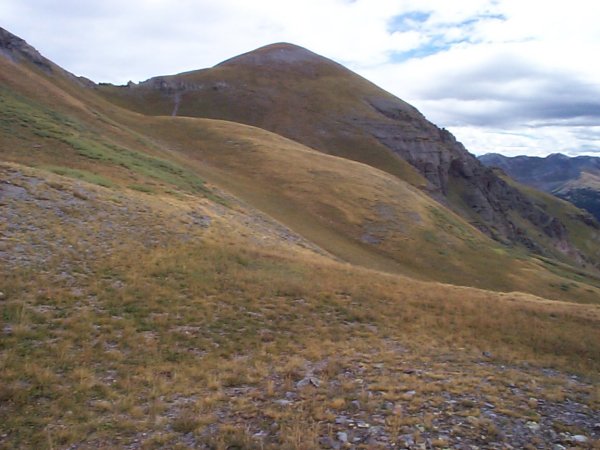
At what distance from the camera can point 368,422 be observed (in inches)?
386

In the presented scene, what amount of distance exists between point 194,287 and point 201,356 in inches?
196

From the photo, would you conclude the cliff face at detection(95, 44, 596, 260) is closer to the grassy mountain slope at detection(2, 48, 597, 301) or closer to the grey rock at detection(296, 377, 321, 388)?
the grassy mountain slope at detection(2, 48, 597, 301)

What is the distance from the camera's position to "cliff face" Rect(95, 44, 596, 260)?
97625mm

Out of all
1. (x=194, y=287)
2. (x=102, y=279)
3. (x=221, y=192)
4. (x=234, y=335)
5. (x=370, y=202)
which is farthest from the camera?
(x=370, y=202)

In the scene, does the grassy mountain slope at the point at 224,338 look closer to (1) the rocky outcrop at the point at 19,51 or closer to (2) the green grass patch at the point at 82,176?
(2) the green grass patch at the point at 82,176

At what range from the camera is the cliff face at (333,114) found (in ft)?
320

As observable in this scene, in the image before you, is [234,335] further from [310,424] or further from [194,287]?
[310,424]

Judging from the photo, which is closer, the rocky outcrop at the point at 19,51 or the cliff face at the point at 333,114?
the rocky outcrop at the point at 19,51

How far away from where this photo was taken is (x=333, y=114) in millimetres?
104125

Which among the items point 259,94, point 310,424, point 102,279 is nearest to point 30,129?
point 102,279

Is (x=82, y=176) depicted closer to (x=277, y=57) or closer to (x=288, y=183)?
(x=288, y=183)

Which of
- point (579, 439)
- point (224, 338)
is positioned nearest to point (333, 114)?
point (224, 338)

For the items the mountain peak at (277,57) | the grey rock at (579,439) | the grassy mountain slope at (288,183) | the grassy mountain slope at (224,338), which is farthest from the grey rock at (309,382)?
the mountain peak at (277,57)

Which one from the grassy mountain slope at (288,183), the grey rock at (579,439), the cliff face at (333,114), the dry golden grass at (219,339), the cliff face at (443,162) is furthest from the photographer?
the cliff face at (443,162)
